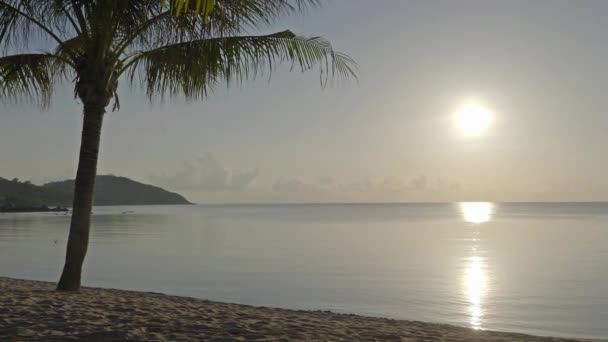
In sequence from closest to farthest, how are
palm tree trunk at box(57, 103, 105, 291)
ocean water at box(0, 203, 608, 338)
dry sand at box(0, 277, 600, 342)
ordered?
dry sand at box(0, 277, 600, 342) < palm tree trunk at box(57, 103, 105, 291) < ocean water at box(0, 203, 608, 338)

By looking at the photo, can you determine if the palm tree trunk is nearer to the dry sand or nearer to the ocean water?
the dry sand

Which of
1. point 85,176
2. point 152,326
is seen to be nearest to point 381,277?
point 85,176

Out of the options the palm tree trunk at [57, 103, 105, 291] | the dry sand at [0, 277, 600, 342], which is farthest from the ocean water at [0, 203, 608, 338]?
the palm tree trunk at [57, 103, 105, 291]

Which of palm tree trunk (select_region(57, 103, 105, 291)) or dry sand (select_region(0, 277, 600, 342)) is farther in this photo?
palm tree trunk (select_region(57, 103, 105, 291))

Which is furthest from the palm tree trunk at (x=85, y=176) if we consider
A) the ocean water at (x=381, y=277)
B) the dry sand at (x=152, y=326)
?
the ocean water at (x=381, y=277)

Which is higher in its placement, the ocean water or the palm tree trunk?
the palm tree trunk

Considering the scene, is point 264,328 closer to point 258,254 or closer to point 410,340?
point 410,340

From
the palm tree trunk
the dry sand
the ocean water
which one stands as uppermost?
the palm tree trunk

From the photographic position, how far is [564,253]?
32.3 metres

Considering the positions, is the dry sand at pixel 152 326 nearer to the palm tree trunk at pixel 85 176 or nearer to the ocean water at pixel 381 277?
the palm tree trunk at pixel 85 176

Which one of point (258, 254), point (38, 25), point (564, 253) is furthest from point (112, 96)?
point (564, 253)

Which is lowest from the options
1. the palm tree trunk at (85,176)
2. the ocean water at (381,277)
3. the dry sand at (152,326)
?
the ocean water at (381,277)

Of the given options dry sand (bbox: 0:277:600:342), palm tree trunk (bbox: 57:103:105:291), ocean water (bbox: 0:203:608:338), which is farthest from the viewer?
ocean water (bbox: 0:203:608:338)

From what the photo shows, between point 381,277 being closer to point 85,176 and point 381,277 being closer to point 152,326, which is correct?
point 85,176
